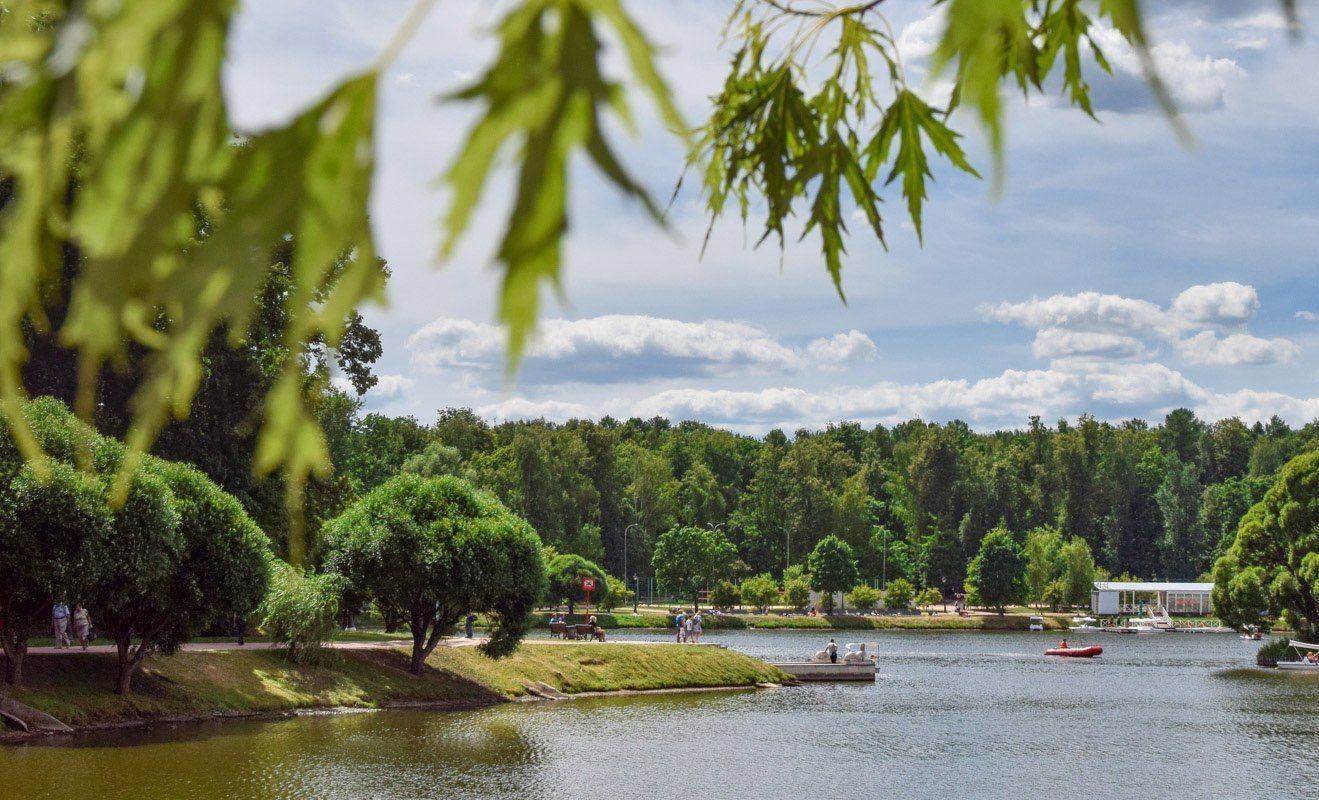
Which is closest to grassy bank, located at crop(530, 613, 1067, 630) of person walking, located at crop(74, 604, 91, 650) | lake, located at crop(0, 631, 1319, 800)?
lake, located at crop(0, 631, 1319, 800)

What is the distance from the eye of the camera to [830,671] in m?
56.7

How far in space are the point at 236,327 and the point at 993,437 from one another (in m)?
198

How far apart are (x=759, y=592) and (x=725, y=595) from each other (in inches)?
255

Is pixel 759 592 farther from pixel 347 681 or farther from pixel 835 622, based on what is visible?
pixel 347 681

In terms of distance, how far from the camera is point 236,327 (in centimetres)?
168

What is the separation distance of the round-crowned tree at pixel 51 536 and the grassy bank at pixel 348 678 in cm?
334

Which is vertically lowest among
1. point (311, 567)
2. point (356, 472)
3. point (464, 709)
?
point (464, 709)

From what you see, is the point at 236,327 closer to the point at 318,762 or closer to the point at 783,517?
the point at 318,762

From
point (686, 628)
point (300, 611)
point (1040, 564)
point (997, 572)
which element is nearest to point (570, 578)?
point (686, 628)

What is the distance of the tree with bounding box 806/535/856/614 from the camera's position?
117 m

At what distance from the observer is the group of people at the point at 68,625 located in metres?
36.9

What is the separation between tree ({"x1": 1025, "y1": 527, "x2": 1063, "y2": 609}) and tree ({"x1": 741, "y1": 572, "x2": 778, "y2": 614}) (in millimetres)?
25853

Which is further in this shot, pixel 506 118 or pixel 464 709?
pixel 464 709

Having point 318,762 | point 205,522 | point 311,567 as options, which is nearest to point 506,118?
point 318,762
